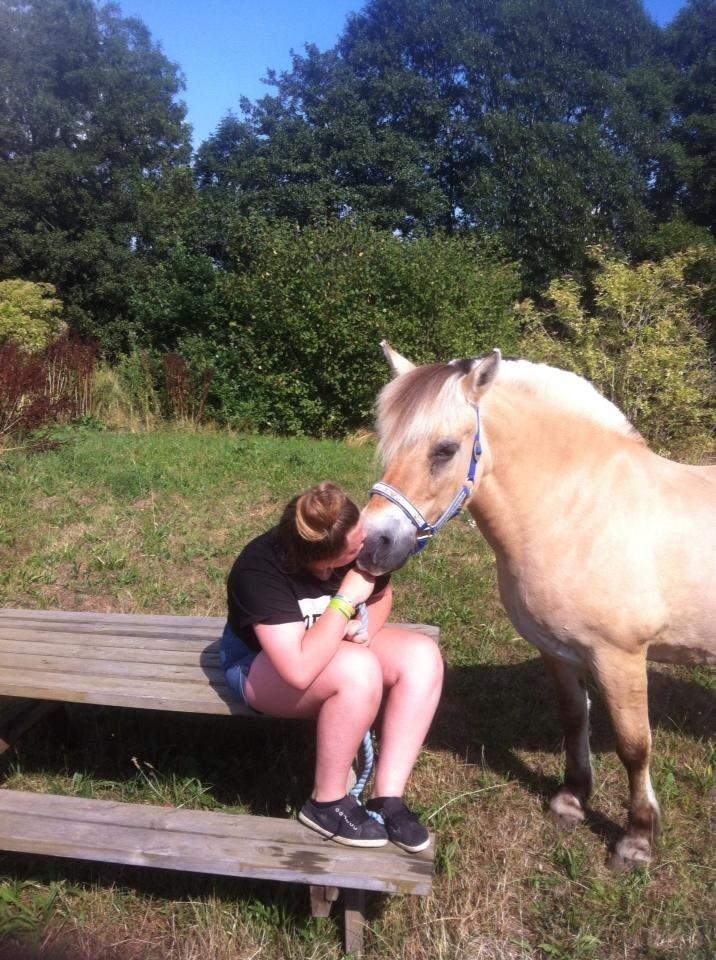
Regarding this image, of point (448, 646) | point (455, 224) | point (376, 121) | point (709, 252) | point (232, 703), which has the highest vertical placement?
point (376, 121)

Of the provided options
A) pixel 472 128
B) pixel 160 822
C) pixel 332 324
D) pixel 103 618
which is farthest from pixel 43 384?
pixel 472 128

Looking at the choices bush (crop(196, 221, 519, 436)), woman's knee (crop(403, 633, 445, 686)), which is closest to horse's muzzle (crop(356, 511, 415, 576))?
woman's knee (crop(403, 633, 445, 686))

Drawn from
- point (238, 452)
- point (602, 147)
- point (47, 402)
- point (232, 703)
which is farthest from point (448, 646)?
point (602, 147)

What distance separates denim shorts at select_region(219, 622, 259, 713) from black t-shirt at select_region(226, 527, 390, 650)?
0.09 meters

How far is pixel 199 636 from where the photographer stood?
3135 mm

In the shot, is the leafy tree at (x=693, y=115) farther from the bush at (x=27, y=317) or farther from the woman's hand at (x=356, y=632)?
the woman's hand at (x=356, y=632)

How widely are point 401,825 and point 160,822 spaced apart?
78 cm

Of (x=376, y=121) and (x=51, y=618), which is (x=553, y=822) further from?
(x=376, y=121)

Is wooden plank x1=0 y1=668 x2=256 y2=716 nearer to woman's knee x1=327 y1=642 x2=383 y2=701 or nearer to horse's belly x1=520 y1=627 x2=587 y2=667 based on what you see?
woman's knee x1=327 y1=642 x2=383 y2=701

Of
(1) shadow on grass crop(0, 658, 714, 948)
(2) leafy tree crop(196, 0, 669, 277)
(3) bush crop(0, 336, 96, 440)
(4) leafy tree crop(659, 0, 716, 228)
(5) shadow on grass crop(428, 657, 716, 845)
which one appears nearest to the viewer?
(1) shadow on grass crop(0, 658, 714, 948)

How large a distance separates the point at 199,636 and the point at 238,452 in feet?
14.2

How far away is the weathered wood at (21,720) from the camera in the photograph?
296cm

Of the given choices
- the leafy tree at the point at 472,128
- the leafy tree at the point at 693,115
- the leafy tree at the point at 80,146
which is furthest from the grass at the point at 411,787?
the leafy tree at the point at 693,115

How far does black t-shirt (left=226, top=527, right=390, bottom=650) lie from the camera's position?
7.28 ft
